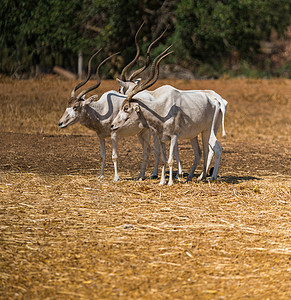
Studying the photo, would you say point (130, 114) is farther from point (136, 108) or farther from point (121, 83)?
point (121, 83)

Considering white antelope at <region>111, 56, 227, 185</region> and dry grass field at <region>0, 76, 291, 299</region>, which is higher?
white antelope at <region>111, 56, 227, 185</region>

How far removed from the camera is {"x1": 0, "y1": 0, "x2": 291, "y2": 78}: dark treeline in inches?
941

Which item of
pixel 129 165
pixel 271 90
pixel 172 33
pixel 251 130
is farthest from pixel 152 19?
pixel 129 165

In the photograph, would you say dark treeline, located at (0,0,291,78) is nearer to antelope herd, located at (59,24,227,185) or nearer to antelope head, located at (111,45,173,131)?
antelope herd, located at (59,24,227,185)

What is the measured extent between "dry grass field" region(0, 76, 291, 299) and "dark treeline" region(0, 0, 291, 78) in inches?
459

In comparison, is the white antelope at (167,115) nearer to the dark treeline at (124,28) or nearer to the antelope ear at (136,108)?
the antelope ear at (136,108)

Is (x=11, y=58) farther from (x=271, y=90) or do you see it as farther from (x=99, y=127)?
(x=99, y=127)

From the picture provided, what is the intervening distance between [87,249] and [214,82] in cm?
1846

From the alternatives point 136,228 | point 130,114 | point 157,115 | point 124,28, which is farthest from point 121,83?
point 124,28

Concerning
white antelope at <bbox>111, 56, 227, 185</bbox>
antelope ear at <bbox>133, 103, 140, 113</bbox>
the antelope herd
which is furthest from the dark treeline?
antelope ear at <bbox>133, 103, 140, 113</bbox>

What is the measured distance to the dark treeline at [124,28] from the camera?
2391 centimetres

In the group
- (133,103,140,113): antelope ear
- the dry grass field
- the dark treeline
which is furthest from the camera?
the dark treeline

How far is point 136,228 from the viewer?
6.72 m

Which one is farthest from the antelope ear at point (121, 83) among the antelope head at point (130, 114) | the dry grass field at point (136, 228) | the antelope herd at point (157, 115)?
the dry grass field at point (136, 228)
